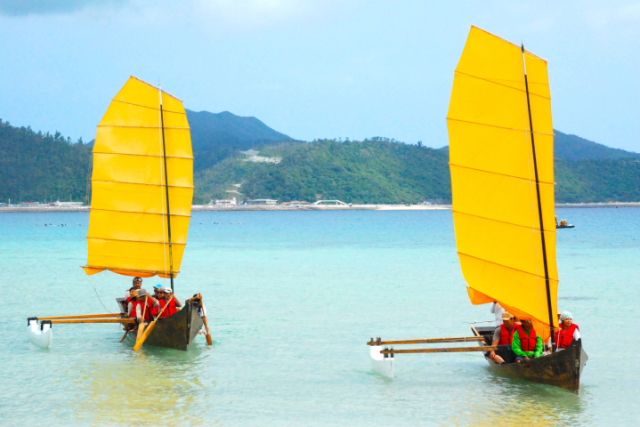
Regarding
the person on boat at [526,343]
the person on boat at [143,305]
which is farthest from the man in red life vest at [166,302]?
the person on boat at [526,343]

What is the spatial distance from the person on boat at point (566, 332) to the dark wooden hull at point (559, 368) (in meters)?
0.26

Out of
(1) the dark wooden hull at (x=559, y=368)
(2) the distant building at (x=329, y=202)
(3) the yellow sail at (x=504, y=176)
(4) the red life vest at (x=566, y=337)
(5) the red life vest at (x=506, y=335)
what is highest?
(2) the distant building at (x=329, y=202)

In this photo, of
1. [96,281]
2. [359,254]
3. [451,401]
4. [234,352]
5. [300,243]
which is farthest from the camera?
[300,243]

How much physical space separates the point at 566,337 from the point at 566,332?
8cm

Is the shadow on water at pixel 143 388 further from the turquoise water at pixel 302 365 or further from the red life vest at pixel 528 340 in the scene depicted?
the red life vest at pixel 528 340

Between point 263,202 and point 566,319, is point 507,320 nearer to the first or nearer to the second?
point 566,319

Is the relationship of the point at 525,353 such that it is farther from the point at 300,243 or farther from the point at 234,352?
the point at 300,243

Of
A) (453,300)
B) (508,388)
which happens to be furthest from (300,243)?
(508,388)

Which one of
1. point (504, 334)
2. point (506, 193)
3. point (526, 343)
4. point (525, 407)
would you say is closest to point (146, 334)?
point (504, 334)

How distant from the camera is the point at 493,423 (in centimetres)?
1102

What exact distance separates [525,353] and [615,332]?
6.47 metres

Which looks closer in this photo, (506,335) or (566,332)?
(566,332)

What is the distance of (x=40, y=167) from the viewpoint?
19450 centimetres

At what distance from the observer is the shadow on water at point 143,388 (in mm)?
11406
